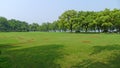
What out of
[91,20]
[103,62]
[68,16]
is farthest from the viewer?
[68,16]

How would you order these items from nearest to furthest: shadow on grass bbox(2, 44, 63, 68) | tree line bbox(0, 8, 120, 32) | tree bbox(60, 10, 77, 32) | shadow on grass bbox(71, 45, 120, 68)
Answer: shadow on grass bbox(71, 45, 120, 68), shadow on grass bbox(2, 44, 63, 68), tree line bbox(0, 8, 120, 32), tree bbox(60, 10, 77, 32)

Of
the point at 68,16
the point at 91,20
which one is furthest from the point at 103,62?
the point at 68,16

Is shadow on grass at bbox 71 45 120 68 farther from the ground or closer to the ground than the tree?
closer to the ground

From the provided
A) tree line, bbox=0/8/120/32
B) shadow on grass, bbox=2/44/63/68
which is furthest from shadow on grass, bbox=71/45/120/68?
tree line, bbox=0/8/120/32

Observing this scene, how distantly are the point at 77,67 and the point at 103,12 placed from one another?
247 ft

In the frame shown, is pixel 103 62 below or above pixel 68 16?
below

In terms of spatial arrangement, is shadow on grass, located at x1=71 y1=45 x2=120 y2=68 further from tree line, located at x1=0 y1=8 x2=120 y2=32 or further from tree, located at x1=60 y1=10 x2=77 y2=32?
tree, located at x1=60 y1=10 x2=77 y2=32

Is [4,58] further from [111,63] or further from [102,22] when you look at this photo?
[102,22]

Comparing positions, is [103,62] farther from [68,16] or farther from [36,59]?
[68,16]

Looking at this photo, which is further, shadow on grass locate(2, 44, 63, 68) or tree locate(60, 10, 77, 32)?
tree locate(60, 10, 77, 32)

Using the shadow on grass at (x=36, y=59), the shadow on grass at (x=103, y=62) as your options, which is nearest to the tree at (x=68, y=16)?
the shadow on grass at (x=36, y=59)

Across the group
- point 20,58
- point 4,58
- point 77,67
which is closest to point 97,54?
point 77,67

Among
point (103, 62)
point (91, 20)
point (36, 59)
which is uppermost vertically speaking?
point (91, 20)

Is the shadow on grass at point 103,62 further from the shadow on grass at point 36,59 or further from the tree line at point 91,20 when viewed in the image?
the tree line at point 91,20
